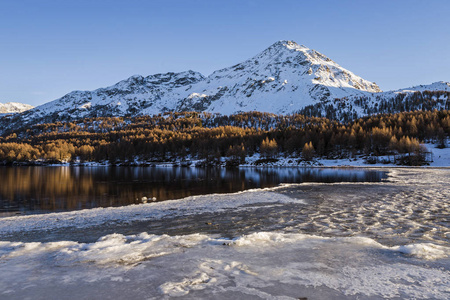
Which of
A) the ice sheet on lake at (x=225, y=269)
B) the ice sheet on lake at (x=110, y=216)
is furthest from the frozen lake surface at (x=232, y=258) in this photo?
the ice sheet on lake at (x=110, y=216)

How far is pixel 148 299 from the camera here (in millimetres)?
7816

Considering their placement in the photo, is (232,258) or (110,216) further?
(110,216)

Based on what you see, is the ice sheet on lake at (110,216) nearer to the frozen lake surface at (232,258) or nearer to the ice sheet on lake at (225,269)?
the frozen lake surface at (232,258)

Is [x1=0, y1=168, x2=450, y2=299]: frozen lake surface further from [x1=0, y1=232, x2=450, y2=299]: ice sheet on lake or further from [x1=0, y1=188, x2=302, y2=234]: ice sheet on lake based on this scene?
[x1=0, y1=188, x2=302, y2=234]: ice sheet on lake

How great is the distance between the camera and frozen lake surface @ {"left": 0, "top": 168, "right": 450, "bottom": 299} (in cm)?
841

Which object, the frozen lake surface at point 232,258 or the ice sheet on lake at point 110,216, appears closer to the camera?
the frozen lake surface at point 232,258

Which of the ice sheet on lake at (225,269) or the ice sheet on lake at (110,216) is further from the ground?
the ice sheet on lake at (225,269)

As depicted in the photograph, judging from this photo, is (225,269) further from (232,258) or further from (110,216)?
(110,216)

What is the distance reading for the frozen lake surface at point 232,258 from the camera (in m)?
8.41

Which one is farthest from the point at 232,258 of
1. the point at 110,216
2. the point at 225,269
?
the point at 110,216

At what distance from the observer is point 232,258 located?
37.4ft

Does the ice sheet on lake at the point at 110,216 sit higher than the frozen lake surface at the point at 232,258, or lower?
lower

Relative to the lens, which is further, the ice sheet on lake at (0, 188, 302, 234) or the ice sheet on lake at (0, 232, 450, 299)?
the ice sheet on lake at (0, 188, 302, 234)

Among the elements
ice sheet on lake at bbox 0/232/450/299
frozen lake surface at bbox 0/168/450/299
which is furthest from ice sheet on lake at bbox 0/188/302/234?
ice sheet on lake at bbox 0/232/450/299
